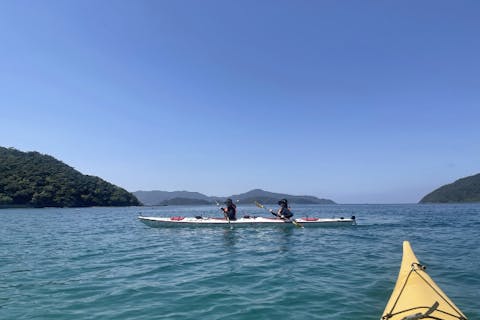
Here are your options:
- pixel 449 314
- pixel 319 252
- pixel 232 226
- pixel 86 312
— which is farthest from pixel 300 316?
pixel 232 226

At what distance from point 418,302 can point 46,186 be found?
454 feet

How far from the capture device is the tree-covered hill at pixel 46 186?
11412 cm

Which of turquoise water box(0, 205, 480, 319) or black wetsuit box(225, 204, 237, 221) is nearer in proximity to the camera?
turquoise water box(0, 205, 480, 319)

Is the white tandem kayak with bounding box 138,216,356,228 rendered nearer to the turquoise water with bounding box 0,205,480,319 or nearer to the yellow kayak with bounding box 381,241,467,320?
the turquoise water with bounding box 0,205,480,319

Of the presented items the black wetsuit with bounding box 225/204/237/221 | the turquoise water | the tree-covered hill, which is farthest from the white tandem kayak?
the tree-covered hill

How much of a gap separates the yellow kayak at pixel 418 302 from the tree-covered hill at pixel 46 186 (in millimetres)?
124373

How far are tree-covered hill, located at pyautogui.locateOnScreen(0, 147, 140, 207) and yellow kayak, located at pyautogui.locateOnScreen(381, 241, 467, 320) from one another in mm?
124373

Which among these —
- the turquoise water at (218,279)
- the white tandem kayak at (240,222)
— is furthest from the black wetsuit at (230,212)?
the turquoise water at (218,279)

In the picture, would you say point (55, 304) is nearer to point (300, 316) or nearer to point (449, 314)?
point (300, 316)

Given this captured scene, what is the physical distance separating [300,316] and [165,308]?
316 cm

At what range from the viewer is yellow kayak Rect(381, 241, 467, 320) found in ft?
19.2

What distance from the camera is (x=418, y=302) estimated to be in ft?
21.3

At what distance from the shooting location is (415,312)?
6020 millimetres

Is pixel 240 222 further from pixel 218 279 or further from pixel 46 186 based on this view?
pixel 46 186
